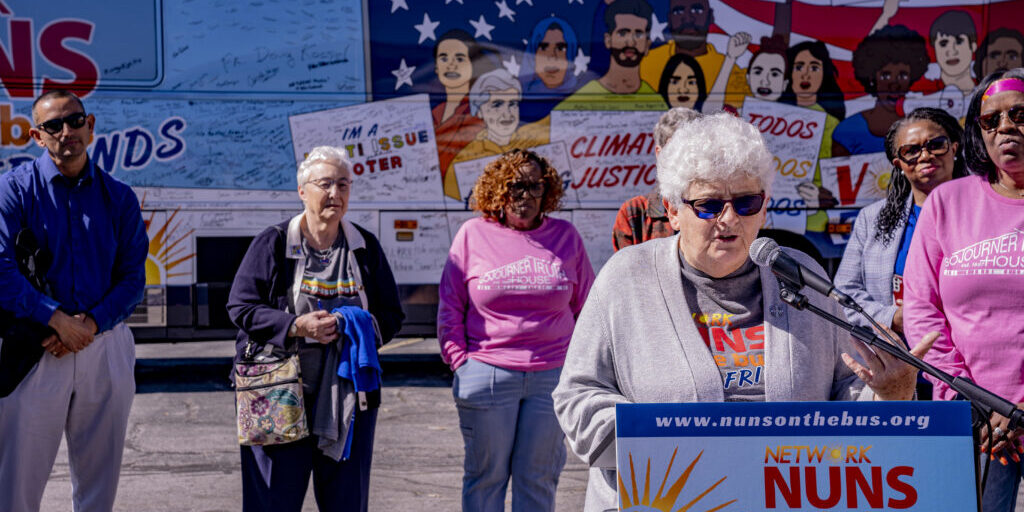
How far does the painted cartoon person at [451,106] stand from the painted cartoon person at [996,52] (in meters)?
4.54

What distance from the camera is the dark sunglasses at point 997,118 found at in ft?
11.6

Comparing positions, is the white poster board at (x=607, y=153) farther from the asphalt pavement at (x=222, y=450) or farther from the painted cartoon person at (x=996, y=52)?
the painted cartoon person at (x=996, y=52)

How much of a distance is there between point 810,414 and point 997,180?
173cm

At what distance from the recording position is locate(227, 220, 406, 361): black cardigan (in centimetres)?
433

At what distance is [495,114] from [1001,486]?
6506 mm

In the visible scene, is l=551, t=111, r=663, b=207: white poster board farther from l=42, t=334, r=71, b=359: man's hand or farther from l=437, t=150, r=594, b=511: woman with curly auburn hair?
l=42, t=334, r=71, b=359: man's hand

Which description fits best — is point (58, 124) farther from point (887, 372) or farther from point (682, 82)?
point (682, 82)

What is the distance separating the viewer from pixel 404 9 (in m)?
9.39

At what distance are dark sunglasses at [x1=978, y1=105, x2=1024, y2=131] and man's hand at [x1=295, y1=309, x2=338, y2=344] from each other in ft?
8.03

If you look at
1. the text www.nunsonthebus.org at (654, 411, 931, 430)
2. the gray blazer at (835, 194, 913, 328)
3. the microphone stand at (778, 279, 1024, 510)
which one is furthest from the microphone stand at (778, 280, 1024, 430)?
the gray blazer at (835, 194, 913, 328)

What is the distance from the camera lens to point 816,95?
9.82 meters

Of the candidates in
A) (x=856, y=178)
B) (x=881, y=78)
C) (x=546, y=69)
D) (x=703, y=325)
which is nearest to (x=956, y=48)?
(x=881, y=78)

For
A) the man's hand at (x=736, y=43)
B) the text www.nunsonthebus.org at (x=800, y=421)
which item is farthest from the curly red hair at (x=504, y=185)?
the man's hand at (x=736, y=43)

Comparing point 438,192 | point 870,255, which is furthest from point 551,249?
point 438,192
